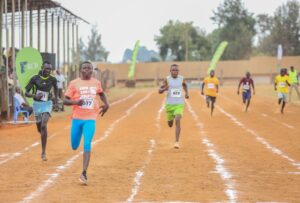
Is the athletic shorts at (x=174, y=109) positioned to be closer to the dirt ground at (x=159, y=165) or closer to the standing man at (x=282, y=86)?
the dirt ground at (x=159, y=165)

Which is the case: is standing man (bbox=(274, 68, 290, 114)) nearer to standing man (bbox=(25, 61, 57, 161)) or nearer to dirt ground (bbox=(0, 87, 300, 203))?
dirt ground (bbox=(0, 87, 300, 203))

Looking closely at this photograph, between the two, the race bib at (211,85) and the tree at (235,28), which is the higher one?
the tree at (235,28)

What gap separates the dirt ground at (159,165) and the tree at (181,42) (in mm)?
83098

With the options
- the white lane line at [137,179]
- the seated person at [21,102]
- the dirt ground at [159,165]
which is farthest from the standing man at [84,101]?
the seated person at [21,102]

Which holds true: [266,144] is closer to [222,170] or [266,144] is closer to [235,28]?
[222,170]

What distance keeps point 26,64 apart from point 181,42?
3292 inches

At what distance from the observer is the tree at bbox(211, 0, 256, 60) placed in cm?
10270

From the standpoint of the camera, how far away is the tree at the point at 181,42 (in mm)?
105613

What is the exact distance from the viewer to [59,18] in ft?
124

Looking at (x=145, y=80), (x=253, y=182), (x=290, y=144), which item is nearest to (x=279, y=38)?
(x=145, y=80)

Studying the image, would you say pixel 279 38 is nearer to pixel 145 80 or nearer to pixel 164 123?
pixel 145 80

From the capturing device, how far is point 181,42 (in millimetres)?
105812

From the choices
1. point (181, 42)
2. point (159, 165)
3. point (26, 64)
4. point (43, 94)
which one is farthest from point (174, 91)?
point (181, 42)

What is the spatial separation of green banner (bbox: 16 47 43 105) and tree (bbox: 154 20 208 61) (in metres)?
80.7
